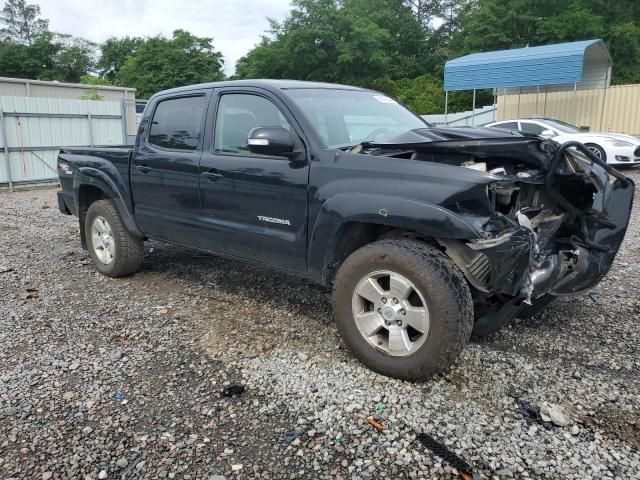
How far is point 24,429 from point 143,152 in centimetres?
277

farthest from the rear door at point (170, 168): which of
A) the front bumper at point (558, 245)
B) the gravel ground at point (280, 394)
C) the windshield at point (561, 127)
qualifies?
the windshield at point (561, 127)

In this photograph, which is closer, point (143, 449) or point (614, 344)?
point (143, 449)

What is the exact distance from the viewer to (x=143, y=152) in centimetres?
504

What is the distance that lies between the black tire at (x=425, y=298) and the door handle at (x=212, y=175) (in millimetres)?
1406

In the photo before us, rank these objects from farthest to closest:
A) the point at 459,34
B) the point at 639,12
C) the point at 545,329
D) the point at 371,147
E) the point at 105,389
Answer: the point at 459,34, the point at 639,12, the point at 545,329, the point at 371,147, the point at 105,389

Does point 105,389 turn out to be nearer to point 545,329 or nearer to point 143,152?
point 143,152

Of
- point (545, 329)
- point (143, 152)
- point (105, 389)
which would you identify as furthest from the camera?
point (143, 152)

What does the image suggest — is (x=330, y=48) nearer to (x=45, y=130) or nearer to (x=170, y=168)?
(x=45, y=130)

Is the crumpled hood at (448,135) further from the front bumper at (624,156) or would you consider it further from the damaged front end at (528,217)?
the front bumper at (624,156)

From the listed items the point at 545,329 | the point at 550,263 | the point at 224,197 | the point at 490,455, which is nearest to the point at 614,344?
the point at 545,329

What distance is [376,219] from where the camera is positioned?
335 cm

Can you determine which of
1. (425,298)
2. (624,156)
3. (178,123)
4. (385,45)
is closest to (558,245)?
(425,298)

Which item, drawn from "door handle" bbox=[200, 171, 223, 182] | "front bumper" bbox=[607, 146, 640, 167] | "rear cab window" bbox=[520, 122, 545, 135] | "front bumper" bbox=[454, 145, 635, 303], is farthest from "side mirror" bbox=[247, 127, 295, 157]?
"front bumper" bbox=[607, 146, 640, 167]

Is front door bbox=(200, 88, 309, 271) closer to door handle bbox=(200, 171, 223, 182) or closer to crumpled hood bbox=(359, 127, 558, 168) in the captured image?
door handle bbox=(200, 171, 223, 182)
